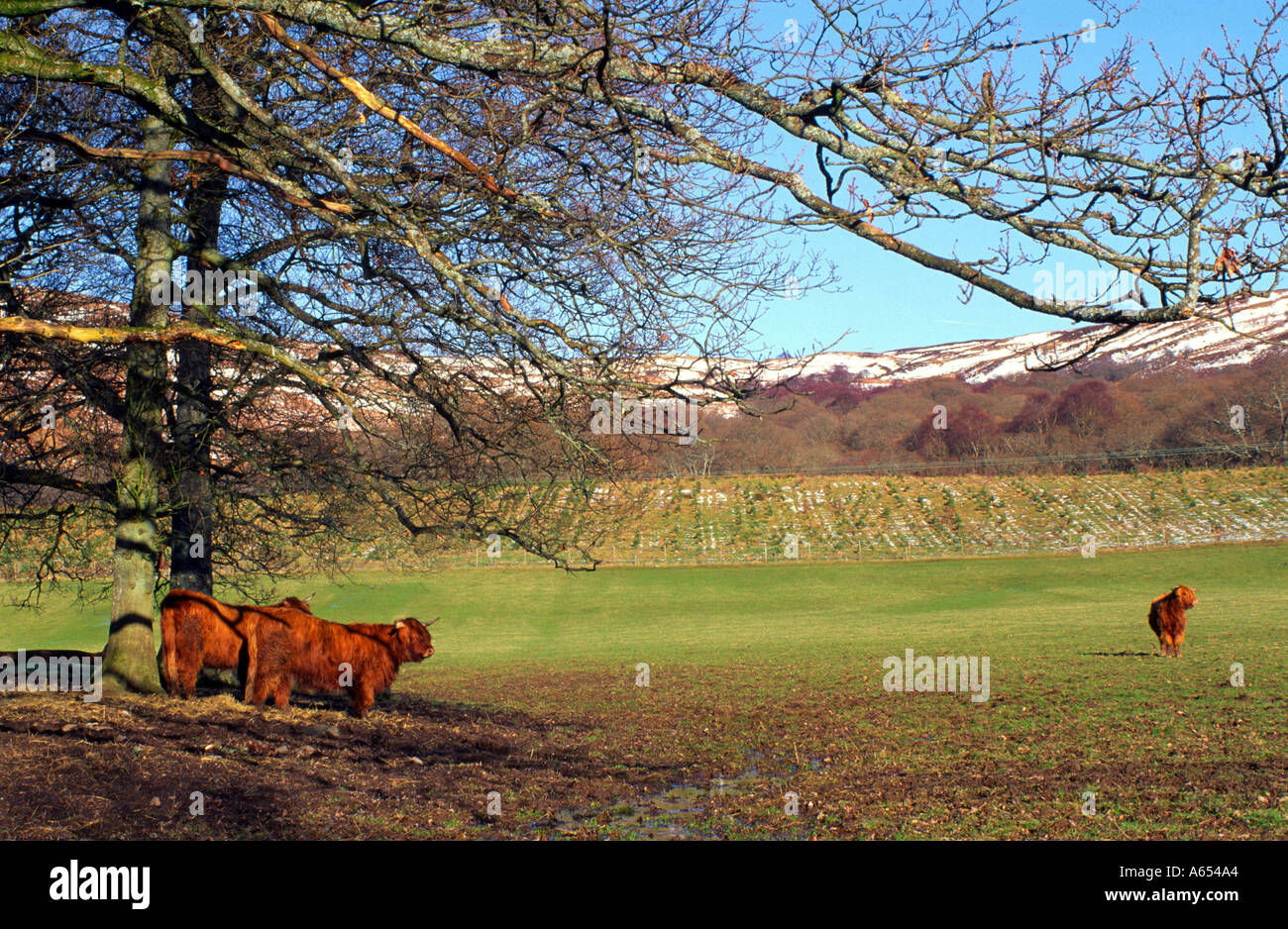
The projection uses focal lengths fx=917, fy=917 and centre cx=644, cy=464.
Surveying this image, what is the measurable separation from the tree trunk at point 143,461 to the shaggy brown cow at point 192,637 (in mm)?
268

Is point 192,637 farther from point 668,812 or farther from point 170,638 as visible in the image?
point 668,812

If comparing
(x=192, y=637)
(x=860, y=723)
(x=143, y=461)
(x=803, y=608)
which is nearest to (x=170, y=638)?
(x=192, y=637)

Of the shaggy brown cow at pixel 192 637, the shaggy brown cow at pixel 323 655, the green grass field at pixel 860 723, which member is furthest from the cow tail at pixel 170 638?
the shaggy brown cow at pixel 323 655

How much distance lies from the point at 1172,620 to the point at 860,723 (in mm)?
7665

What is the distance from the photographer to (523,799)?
708cm

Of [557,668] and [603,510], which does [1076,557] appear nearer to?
[557,668]

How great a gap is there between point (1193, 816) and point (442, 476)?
26.4 feet

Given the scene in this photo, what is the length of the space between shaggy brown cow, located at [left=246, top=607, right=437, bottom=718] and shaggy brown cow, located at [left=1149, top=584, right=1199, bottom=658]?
12146 millimetres

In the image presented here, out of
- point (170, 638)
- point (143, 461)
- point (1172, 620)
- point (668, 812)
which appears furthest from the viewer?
point (1172, 620)

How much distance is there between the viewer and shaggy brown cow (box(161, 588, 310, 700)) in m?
9.10

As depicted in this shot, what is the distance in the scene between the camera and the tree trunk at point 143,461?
9.05m

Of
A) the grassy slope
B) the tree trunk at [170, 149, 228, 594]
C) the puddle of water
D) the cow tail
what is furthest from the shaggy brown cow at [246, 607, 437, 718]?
the grassy slope

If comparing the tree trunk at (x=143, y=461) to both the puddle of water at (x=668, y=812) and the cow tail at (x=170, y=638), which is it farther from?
the puddle of water at (x=668, y=812)

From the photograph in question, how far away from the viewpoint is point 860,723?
1080 centimetres
